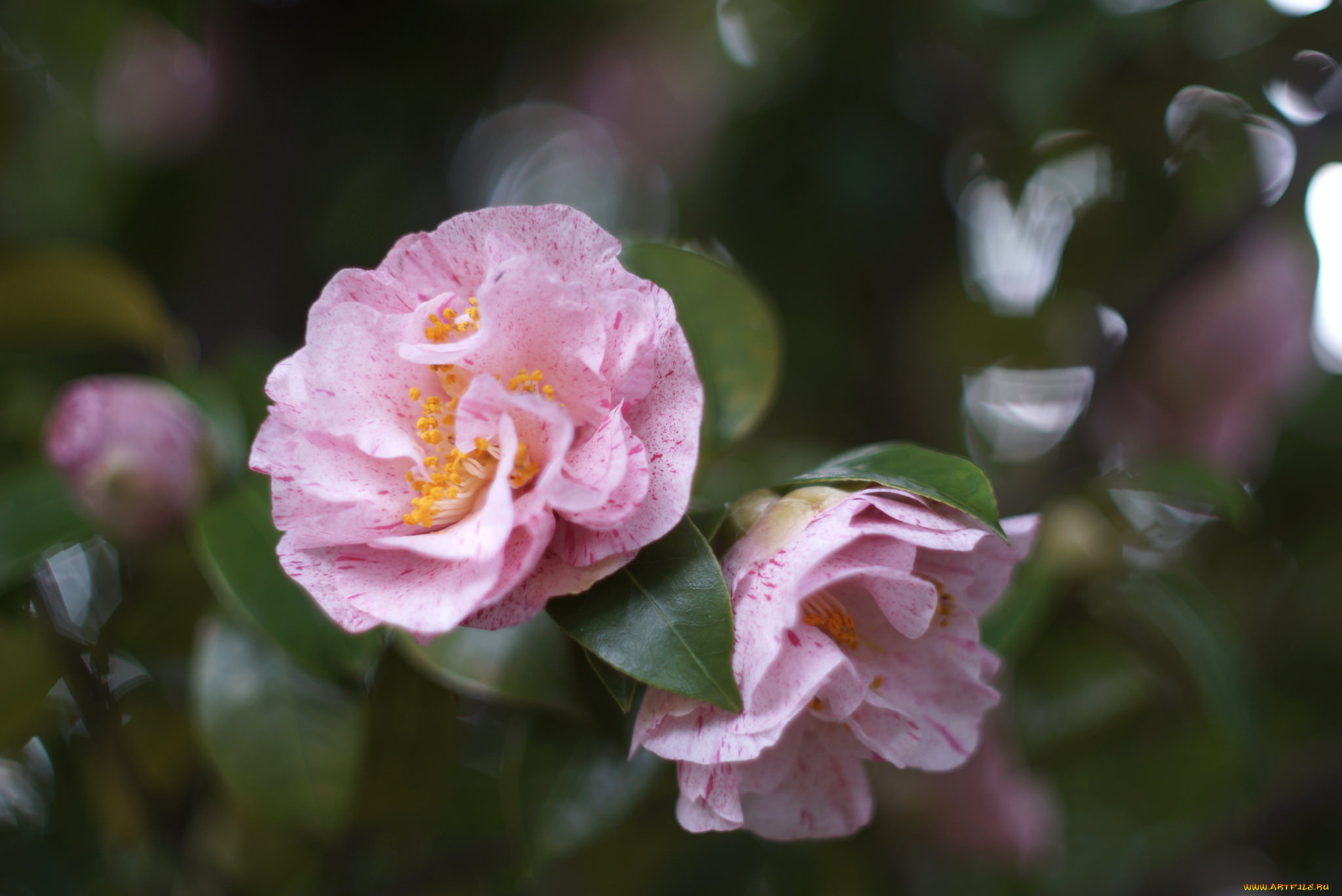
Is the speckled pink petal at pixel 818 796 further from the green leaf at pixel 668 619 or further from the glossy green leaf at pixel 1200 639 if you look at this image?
the glossy green leaf at pixel 1200 639

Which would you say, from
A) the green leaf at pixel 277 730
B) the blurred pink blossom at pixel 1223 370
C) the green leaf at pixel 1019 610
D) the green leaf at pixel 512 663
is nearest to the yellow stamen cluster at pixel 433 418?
the green leaf at pixel 512 663

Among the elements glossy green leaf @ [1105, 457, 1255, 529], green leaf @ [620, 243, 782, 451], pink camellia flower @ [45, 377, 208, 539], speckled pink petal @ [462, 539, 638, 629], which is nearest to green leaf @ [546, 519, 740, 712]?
Answer: speckled pink petal @ [462, 539, 638, 629]

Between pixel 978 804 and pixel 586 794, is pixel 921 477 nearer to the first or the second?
pixel 586 794

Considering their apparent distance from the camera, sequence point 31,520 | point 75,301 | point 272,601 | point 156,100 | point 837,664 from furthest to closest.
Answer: point 156,100
point 75,301
point 31,520
point 272,601
point 837,664

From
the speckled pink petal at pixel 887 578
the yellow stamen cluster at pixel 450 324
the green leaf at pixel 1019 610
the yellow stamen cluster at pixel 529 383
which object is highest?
the yellow stamen cluster at pixel 450 324

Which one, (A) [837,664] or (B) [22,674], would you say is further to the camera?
(B) [22,674]

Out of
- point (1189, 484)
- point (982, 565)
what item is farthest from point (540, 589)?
point (1189, 484)

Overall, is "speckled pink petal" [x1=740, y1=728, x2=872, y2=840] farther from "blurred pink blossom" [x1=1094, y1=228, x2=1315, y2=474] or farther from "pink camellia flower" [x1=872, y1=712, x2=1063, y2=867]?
"blurred pink blossom" [x1=1094, y1=228, x2=1315, y2=474]
